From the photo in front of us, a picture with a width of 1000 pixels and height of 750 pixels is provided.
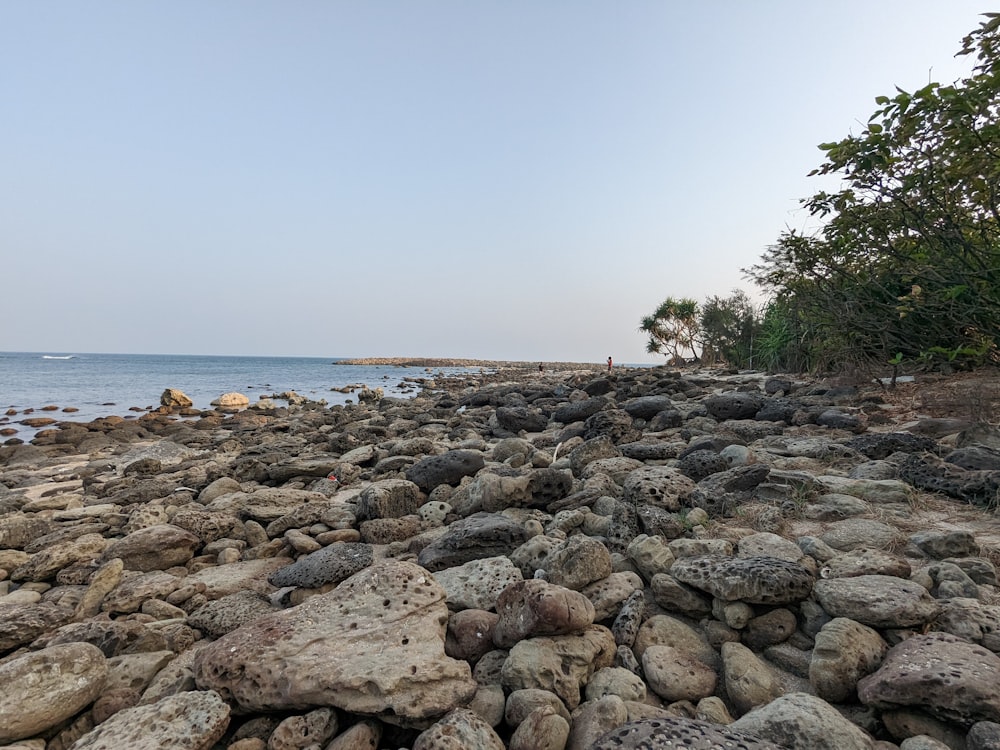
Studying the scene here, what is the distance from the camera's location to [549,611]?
7.96 ft

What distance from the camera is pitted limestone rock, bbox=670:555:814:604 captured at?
2504mm

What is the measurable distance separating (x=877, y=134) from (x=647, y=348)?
34.2 meters

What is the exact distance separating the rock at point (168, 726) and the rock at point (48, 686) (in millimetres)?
308

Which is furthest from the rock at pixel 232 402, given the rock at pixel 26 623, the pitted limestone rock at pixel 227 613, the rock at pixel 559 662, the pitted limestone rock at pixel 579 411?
the rock at pixel 559 662

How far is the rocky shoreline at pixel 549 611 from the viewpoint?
200 cm

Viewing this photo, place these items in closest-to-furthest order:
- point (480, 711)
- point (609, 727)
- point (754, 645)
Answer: point (609, 727) < point (480, 711) < point (754, 645)

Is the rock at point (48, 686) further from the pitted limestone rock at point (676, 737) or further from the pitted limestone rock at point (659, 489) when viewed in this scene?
the pitted limestone rock at point (659, 489)

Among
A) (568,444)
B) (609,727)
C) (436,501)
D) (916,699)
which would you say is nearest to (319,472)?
(436,501)

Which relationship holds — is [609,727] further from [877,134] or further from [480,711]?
[877,134]

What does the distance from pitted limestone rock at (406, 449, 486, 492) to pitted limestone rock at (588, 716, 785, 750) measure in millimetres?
3935

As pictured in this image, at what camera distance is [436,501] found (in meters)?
5.06

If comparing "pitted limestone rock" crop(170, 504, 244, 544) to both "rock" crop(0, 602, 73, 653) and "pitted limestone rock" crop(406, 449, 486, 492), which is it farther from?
"pitted limestone rock" crop(406, 449, 486, 492)

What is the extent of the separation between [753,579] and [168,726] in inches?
109

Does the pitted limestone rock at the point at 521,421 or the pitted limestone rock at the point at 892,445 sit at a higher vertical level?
the pitted limestone rock at the point at 892,445
